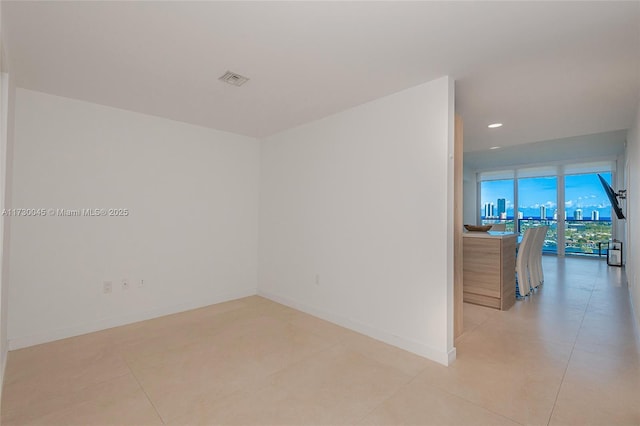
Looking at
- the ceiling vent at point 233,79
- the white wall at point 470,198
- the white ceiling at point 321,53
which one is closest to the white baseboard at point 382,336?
the white ceiling at point 321,53

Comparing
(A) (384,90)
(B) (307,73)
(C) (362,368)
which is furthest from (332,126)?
(C) (362,368)

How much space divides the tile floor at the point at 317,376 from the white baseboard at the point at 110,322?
0.30 feet

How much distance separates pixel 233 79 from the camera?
2480 millimetres

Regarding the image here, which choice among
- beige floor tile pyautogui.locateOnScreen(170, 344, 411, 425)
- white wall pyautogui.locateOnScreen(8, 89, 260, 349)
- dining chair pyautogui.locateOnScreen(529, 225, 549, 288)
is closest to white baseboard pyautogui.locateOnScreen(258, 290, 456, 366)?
beige floor tile pyautogui.locateOnScreen(170, 344, 411, 425)

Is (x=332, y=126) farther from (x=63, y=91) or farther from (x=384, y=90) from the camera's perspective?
(x=63, y=91)

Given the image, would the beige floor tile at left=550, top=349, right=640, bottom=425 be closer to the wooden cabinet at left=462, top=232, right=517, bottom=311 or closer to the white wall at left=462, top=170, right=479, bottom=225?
the wooden cabinet at left=462, top=232, right=517, bottom=311

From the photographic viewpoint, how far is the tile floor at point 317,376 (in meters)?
1.75

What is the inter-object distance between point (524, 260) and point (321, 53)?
13.3 feet

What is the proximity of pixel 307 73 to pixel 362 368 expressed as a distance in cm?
233

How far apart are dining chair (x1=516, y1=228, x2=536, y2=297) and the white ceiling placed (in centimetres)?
172

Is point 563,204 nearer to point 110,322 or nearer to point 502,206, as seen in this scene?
point 502,206

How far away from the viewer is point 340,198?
3297 millimetres

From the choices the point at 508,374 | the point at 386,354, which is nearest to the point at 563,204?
the point at 508,374

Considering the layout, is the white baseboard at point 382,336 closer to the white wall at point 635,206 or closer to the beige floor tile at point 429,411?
the beige floor tile at point 429,411
